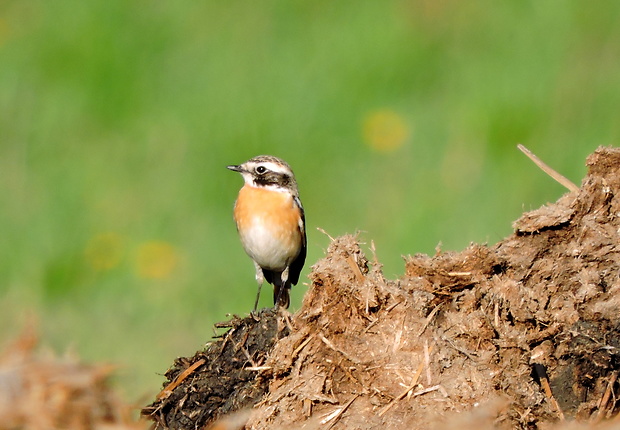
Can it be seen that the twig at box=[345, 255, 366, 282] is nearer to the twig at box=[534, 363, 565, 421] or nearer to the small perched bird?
the twig at box=[534, 363, 565, 421]

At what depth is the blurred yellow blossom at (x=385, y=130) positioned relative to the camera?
11.5m

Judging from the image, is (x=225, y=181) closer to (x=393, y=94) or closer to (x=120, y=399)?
(x=393, y=94)

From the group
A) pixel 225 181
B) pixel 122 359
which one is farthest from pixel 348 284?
pixel 225 181

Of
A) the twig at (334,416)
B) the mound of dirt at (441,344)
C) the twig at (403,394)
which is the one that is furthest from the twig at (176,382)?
the twig at (403,394)

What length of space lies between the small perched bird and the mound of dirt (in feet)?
10.0

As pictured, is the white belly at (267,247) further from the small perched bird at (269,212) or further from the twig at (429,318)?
the twig at (429,318)

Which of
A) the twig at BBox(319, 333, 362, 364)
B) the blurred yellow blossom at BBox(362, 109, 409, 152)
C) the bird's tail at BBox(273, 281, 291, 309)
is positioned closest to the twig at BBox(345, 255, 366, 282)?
the twig at BBox(319, 333, 362, 364)

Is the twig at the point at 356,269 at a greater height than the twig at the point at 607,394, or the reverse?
the twig at the point at 356,269

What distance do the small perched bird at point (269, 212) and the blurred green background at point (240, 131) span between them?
0.97 metres

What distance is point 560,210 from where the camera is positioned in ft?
18.9

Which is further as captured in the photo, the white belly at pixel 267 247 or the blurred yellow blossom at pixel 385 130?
the blurred yellow blossom at pixel 385 130

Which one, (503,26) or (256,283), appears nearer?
(256,283)

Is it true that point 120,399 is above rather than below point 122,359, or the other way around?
below

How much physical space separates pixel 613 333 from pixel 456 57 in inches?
291
